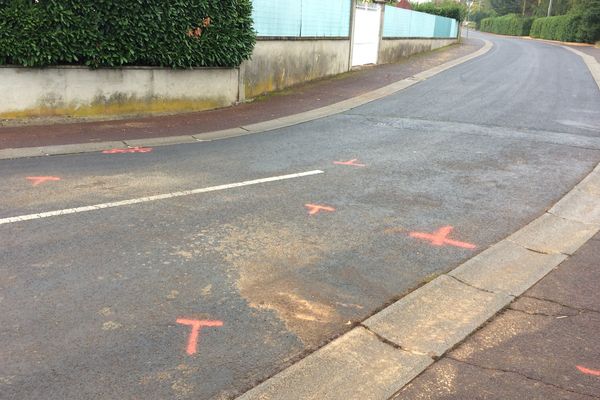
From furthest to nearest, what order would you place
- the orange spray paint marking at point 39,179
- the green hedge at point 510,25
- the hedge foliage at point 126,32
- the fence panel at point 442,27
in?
the green hedge at point 510,25 < the fence panel at point 442,27 < the hedge foliage at point 126,32 < the orange spray paint marking at point 39,179

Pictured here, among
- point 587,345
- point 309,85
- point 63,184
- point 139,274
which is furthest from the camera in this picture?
point 309,85

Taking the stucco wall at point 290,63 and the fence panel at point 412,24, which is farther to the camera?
the fence panel at point 412,24

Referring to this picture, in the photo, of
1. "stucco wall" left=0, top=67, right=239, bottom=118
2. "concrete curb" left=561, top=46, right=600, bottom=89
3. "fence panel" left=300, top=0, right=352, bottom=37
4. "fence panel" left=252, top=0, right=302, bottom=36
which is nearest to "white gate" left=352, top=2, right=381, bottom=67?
"fence panel" left=300, top=0, right=352, bottom=37

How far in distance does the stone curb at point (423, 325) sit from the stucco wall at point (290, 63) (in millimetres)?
10156

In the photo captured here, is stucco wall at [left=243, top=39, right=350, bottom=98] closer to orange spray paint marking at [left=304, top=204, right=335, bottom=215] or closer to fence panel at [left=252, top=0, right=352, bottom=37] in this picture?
fence panel at [left=252, top=0, right=352, bottom=37]

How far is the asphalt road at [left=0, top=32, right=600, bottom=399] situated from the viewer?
3.36 meters

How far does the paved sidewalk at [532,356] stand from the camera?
3131mm

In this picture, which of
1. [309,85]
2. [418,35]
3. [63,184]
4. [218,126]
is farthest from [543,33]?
[63,184]

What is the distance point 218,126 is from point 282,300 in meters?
7.50

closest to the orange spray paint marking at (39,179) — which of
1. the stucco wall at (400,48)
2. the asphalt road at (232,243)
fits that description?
the asphalt road at (232,243)

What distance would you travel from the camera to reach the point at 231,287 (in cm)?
429

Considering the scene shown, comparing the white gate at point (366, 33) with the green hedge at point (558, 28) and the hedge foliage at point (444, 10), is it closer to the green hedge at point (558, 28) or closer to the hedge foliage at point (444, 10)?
the hedge foliage at point (444, 10)

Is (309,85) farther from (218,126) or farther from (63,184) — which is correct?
(63,184)

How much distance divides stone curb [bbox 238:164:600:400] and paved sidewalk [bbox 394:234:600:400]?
0.11 meters
